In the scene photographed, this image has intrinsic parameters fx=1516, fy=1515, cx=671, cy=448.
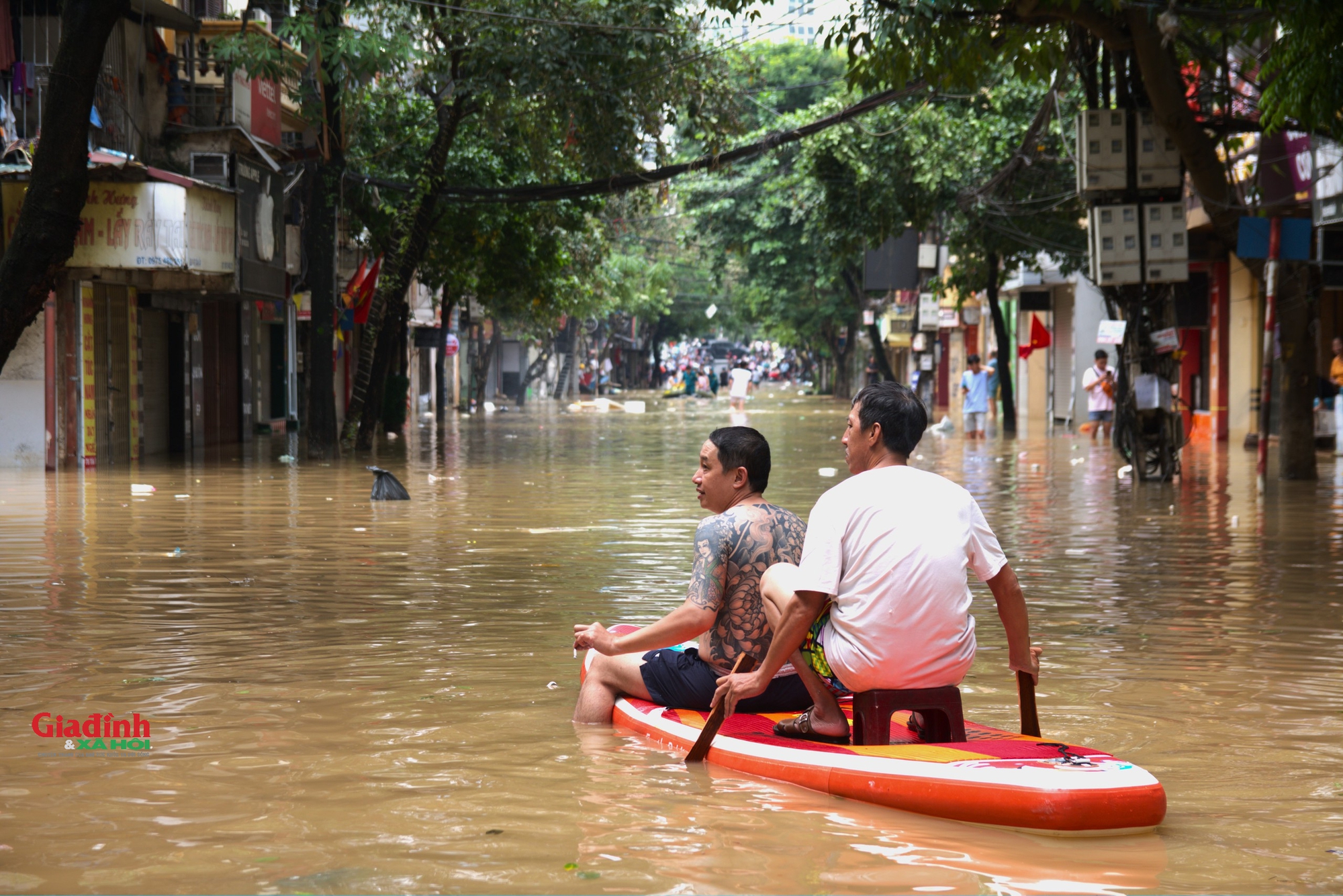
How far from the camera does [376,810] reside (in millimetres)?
4902

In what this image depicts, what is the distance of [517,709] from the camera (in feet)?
21.3

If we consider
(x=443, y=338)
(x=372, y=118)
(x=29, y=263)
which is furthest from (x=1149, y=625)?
(x=443, y=338)

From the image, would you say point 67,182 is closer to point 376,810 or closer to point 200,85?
point 376,810

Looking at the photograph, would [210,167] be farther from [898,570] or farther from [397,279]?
[898,570]

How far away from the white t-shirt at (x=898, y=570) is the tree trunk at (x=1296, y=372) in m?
13.5

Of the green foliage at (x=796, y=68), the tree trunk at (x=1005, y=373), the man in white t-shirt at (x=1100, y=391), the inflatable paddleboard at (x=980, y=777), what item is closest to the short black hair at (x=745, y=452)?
the inflatable paddleboard at (x=980, y=777)

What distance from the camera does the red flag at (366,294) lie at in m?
28.4

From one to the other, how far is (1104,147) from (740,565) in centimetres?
1308

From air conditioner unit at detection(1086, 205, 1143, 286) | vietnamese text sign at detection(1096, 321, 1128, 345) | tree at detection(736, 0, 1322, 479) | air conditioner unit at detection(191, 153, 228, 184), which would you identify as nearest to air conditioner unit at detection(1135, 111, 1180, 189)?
tree at detection(736, 0, 1322, 479)

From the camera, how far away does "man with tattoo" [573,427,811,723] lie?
5551mm

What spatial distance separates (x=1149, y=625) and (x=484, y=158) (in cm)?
2112

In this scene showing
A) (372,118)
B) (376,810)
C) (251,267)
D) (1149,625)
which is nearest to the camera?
(376,810)

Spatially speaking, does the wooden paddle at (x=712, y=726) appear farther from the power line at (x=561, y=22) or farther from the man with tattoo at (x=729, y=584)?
the power line at (x=561, y=22)

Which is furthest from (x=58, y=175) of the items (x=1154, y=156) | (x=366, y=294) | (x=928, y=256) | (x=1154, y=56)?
(x=928, y=256)
